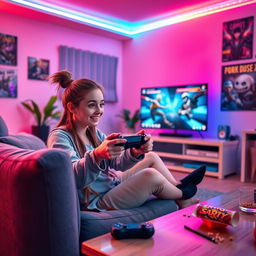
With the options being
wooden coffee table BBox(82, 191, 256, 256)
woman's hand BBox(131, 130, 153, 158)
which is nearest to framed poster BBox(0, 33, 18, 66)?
woman's hand BBox(131, 130, 153, 158)

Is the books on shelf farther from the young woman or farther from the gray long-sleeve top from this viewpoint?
the gray long-sleeve top

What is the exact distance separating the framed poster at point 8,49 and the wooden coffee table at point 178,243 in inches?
148

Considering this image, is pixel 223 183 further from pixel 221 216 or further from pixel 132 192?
pixel 221 216

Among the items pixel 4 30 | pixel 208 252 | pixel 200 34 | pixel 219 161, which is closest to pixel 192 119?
pixel 219 161

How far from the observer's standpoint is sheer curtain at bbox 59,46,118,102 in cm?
467

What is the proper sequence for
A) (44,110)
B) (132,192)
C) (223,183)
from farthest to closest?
(44,110)
(223,183)
(132,192)

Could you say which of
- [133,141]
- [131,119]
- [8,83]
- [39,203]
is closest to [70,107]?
[133,141]

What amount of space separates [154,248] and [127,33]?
471 cm

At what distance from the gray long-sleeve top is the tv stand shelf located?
2.32 m

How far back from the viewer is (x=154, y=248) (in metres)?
0.84

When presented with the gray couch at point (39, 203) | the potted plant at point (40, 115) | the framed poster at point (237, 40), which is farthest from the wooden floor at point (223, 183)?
the gray couch at point (39, 203)

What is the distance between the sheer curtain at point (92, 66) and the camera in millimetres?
4668

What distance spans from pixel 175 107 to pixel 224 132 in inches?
32.8

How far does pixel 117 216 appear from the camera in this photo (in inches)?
48.8
